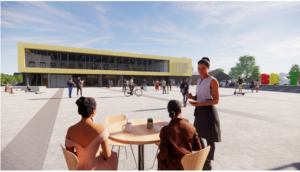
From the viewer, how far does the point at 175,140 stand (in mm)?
1637

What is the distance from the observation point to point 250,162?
111 inches

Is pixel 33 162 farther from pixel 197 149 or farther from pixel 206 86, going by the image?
pixel 206 86

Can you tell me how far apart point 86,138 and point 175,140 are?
958 mm

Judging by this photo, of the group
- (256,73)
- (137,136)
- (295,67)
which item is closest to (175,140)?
(137,136)

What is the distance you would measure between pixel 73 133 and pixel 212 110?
1952 millimetres

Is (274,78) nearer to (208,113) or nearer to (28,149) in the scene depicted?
(208,113)

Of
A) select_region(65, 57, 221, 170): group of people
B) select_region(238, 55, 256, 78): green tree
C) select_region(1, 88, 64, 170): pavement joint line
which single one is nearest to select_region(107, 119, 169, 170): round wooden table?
select_region(65, 57, 221, 170): group of people


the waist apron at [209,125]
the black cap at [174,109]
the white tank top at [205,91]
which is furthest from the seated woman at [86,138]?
the white tank top at [205,91]

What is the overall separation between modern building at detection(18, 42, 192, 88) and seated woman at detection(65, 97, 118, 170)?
31.6 metres

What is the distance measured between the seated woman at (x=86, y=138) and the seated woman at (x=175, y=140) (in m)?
0.67

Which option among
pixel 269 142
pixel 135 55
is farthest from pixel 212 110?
pixel 135 55

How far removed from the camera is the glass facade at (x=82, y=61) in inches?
1217

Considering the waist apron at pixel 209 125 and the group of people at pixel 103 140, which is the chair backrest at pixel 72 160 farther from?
the waist apron at pixel 209 125

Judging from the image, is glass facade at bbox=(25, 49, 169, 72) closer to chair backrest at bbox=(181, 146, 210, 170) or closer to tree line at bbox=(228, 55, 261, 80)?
chair backrest at bbox=(181, 146, 210, 170)
